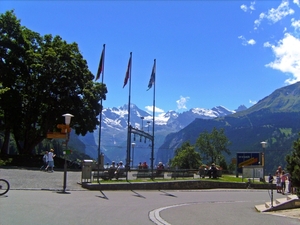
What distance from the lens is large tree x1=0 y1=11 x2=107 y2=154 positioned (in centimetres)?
4066

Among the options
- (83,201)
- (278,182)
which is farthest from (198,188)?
(83,201)

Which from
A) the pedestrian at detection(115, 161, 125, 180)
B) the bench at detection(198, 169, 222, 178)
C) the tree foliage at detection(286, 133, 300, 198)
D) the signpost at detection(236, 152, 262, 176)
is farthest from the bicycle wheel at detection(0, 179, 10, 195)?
the signpost at detection(236, 152, 262, 176)

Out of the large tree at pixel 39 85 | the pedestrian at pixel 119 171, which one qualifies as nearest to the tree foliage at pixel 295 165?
the pedestrian at pixel 119 171

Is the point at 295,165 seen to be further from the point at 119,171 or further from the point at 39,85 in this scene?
the point at 39,85

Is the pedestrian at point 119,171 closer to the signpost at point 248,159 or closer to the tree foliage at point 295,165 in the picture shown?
the tree foliage at point 295,165

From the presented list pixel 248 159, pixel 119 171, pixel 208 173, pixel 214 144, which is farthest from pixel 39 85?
pixel 214 144

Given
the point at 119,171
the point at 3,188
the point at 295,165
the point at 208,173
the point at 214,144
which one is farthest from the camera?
the point at 214,144

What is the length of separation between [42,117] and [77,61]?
7.34 metres

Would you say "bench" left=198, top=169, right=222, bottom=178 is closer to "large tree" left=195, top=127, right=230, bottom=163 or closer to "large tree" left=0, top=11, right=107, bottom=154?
"large tree" left=0, top=11, right=107, bottom=154

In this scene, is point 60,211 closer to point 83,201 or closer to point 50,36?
point 83,201

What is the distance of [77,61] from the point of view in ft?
146

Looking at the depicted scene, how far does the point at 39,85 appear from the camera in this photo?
41281mm

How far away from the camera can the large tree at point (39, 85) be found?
4066 centimetres

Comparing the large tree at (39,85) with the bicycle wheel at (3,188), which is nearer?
the bicycle wheel at (3,188)
